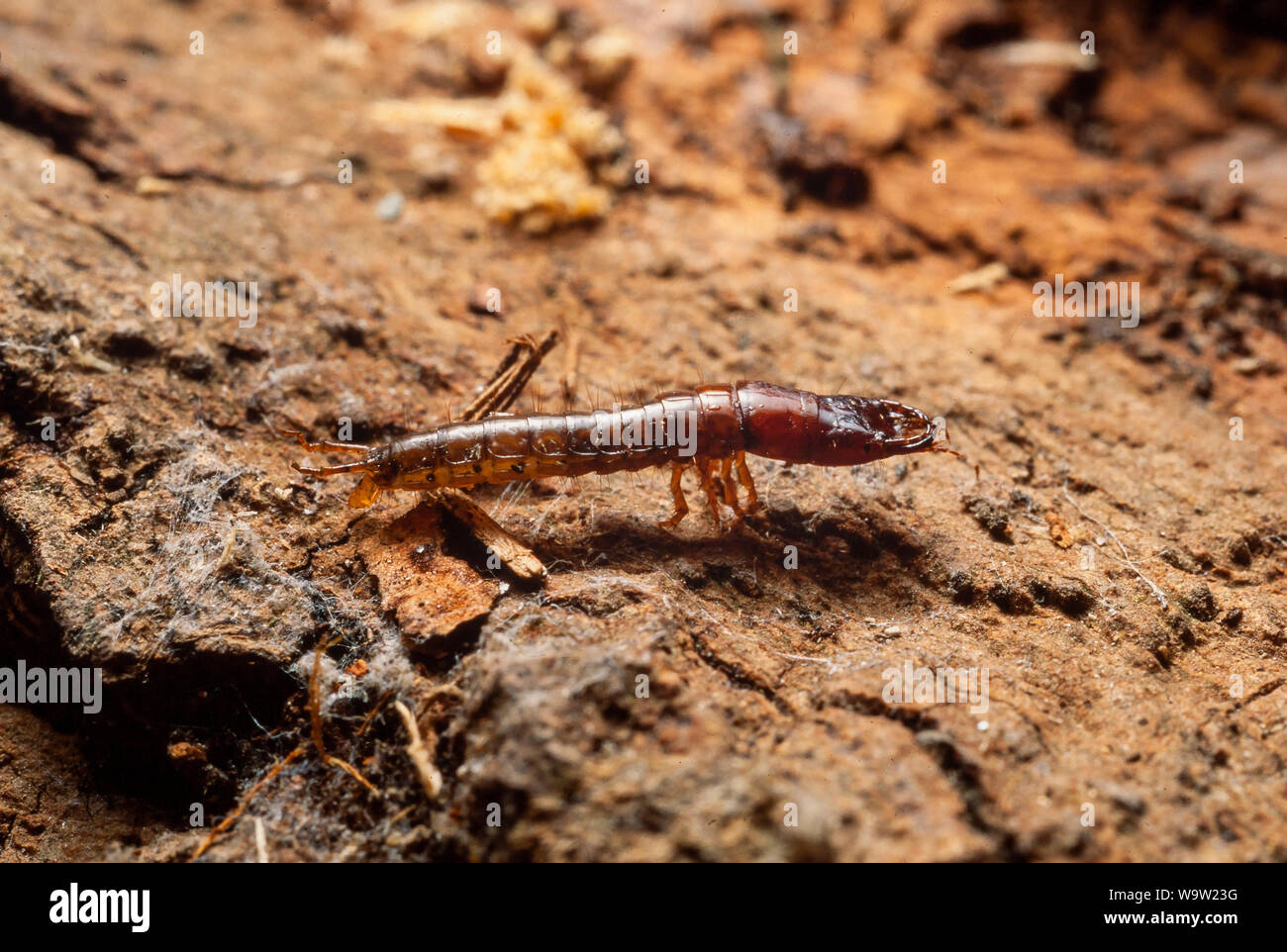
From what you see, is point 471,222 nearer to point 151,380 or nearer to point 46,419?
point 151,380

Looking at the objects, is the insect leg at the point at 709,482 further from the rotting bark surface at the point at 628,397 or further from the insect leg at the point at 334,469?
the insect leg at the point at 334,469

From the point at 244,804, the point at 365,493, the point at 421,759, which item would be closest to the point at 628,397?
the point at 365,493

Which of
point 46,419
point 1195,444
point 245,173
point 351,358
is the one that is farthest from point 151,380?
point 1195,444

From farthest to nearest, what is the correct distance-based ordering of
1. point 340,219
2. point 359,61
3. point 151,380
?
1. point 359,61
2. point 340,219
3. point 151,380

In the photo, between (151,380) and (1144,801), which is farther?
(151,380)

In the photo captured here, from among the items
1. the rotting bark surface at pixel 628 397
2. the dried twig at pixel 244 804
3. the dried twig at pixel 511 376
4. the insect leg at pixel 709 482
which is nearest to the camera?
the rotting bark surface at pixel 628 397

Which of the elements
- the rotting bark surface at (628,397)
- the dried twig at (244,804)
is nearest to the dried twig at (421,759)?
the rotting bark surface at (628,397)

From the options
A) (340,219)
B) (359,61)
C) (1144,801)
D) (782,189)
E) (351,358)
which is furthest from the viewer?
(359,61)

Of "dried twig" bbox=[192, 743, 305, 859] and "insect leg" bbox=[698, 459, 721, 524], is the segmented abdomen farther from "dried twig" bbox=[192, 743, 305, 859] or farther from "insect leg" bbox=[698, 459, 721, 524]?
"dried twig" bbox=[192, 743, 305, 859]

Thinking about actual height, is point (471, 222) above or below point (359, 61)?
below
